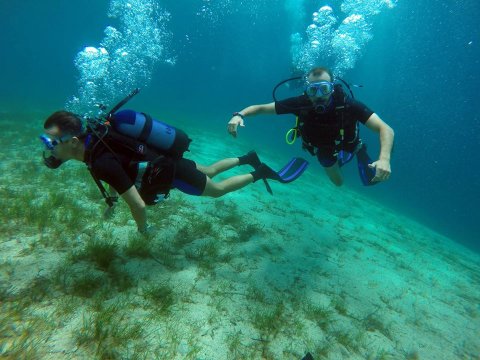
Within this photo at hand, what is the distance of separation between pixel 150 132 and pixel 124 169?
0.58 meters

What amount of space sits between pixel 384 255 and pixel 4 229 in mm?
7473

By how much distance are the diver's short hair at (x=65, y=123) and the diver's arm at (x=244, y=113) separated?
81.6 inches

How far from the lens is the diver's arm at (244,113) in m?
4.30

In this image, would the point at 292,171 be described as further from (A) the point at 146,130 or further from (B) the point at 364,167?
(A) the point at 146,130

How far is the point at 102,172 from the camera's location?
2912 millimetres

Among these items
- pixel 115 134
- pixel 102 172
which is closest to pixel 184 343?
pixel 102 172

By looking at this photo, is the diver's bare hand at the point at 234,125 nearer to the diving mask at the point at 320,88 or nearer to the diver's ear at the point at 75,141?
the diving mask at the point at 320,88

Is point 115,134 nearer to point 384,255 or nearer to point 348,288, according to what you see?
point 348,288

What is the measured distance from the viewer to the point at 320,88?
15.3ft

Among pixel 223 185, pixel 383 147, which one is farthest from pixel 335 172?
pixel 223 185

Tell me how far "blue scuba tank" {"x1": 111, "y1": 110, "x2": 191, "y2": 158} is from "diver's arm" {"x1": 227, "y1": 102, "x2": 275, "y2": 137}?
855mm

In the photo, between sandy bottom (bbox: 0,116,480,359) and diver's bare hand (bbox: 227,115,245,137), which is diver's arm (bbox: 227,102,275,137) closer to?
diver's bare hand (bbox: 227,115,245,137)

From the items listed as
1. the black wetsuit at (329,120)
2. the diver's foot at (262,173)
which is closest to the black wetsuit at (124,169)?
the diver's foot at (262,173)

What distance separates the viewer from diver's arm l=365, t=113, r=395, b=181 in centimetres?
315
